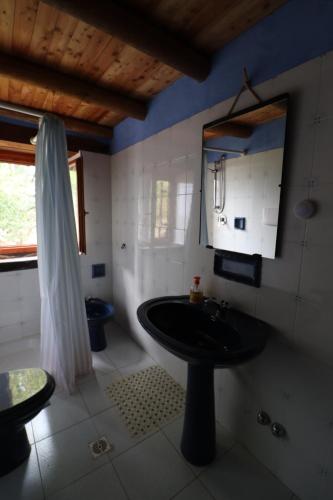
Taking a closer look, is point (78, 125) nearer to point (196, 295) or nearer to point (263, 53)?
point (263, 53)

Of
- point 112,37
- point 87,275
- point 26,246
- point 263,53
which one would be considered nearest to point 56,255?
point 87,275

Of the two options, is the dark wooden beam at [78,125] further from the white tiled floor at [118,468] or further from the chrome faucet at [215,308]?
the white tiled floor at [118,468]

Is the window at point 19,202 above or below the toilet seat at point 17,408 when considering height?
above

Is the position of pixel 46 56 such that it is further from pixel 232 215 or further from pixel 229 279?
pixel 229 279

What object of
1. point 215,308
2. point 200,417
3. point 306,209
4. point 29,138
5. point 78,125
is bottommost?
point 200,417

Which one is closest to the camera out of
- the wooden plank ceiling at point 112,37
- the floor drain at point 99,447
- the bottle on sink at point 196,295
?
the wooden plank ceiling at point 112,37

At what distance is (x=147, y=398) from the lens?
165 cm

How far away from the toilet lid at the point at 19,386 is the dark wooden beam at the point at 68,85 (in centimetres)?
172

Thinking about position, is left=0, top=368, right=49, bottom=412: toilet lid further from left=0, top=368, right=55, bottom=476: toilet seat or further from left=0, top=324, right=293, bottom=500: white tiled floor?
left=0, top=324, right=293, bottom=500: white tiled floor

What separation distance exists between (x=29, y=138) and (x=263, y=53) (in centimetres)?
194

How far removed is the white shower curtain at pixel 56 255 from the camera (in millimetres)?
1571

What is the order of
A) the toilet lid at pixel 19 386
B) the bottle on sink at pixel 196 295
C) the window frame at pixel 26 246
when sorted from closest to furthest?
1. the toilet lid at pixel 19 386
2. the bottle on sink at pixel 196 295
3. the window frame at pixel 26 246

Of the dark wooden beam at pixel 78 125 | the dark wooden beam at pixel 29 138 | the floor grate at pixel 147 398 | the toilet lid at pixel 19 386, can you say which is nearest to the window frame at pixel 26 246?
the dark wooden beam at pixel 29 138

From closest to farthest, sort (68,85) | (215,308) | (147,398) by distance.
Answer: (215,308) < (68,85) < (147,398)
